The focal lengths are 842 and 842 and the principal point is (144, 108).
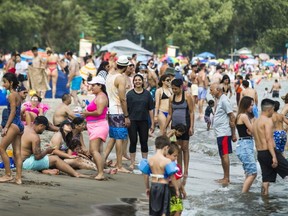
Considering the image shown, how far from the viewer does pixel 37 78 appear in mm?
24828

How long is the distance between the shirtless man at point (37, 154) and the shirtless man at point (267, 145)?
269cm

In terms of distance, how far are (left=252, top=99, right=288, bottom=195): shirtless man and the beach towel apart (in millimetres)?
13512

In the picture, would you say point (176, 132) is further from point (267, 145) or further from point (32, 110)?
point (32, 110)

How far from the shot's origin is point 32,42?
219 ft

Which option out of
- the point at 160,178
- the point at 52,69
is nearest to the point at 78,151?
the point at 160,178

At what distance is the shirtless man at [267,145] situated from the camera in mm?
11898

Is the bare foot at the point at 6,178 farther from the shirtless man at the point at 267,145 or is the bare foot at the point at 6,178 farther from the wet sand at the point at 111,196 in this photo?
the shirtless man at the point at 267,145

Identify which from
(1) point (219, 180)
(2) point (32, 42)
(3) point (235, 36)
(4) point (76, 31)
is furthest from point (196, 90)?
(3) point (235, 36)

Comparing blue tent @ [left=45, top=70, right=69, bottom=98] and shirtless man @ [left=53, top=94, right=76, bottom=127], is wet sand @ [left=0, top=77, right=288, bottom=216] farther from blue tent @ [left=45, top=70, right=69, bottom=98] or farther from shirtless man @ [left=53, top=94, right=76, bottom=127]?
blue tent @ [left=45, top=70, right=69, bottom=98]

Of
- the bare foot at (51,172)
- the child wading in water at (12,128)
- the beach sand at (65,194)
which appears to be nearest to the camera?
the beach sand at (65,194)

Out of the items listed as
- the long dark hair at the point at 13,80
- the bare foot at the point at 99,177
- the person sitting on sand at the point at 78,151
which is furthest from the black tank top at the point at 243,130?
the long dark hair at the point at 13,80

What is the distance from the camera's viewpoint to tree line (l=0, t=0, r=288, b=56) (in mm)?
62938

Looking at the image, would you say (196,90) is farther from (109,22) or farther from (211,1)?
(109,22)

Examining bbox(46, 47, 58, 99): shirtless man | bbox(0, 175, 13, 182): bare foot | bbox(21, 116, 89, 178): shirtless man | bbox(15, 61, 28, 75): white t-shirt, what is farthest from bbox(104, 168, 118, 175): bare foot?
bbox(15, 61, 28, 75): white t-shirt
